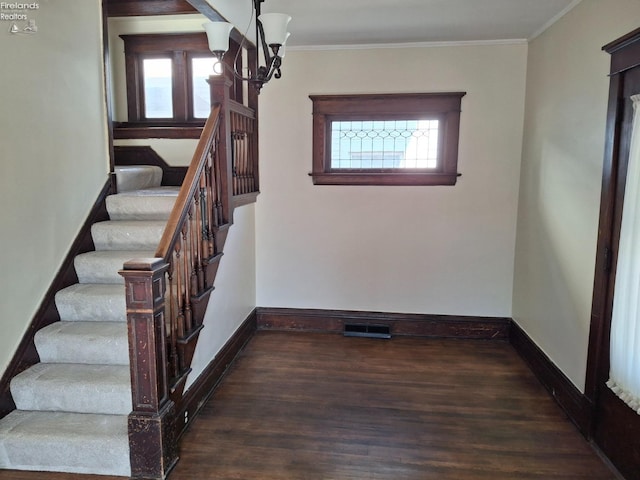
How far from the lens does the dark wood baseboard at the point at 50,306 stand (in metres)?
2.57

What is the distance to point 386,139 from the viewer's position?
171 inches

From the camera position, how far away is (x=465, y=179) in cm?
425

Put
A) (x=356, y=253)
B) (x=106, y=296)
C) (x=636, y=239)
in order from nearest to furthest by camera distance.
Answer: (x=636, y=239)
(x=106, y=296)
(x=356, y=253)

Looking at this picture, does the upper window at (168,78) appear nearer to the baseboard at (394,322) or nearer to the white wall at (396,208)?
the white wall at (396,208)

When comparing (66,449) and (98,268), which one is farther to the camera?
(98,268)

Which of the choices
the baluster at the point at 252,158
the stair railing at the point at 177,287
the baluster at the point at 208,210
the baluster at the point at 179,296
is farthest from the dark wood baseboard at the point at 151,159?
the baluster at the point at 179,296

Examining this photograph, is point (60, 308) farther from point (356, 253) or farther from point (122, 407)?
point (356, 253)

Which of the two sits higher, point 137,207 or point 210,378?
point 137,207

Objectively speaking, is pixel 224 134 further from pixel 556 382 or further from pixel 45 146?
pixel 556 382

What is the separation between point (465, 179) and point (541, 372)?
5.88 feet

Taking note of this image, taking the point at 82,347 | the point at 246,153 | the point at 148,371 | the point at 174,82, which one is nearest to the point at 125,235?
the point at 82,347

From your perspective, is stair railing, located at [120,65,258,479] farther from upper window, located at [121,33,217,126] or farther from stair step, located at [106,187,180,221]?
upper window, located at [121,33,217,126]

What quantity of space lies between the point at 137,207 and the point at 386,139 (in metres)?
2.32

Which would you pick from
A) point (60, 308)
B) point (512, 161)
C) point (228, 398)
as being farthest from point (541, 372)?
point (60, 308)
